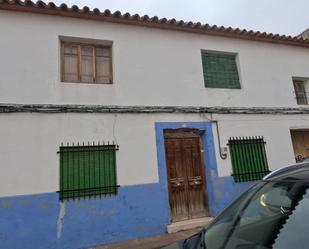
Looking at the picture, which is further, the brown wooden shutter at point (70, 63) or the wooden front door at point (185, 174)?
the wooden front door at point (185, 174)

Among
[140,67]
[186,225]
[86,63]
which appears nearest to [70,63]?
[86,63]

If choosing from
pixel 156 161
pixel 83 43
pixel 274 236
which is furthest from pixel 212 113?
pixel 274 236

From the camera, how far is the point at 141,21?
6.55m

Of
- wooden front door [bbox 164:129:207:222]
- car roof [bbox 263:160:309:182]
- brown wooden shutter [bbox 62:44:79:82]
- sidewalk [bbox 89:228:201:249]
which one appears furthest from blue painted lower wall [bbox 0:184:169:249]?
car roof [bbox 263:160:309:182]

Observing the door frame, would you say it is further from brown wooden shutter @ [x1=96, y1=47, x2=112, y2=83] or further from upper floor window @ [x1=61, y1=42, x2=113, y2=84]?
upper floor window @ [x1=61, y1=42, x2=113, y2=84]

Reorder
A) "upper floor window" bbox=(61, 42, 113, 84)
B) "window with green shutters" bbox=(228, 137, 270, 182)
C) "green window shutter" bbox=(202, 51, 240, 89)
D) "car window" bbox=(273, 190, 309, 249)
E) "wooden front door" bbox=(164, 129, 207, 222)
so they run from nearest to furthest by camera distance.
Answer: "car window" bbox=(273, 190, 309, 249) → "upper floor window" bbox=(61, 42, 113, 84) → "wooden front door" bbox=(164, 129, 207, 222) → "window with green shutters" bbox=(228, 137, 270, 182) → "green window shutter" bbox=(202, 51, 240, 89)

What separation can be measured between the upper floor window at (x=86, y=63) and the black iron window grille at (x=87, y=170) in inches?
66.5

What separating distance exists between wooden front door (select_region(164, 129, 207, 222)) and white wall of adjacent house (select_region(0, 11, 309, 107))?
3.23 ft

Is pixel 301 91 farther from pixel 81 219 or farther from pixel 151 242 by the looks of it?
pixel 81 219

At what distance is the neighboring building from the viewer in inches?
207

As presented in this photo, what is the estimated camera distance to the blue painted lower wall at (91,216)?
495 cm

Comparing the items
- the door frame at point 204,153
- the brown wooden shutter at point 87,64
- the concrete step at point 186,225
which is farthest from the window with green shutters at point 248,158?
the brown wooden shutter at point 87,64

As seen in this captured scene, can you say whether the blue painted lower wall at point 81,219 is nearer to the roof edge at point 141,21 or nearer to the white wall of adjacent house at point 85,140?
the white wall of adjacent house at point 85,140

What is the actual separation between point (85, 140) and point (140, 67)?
2.35 metres
